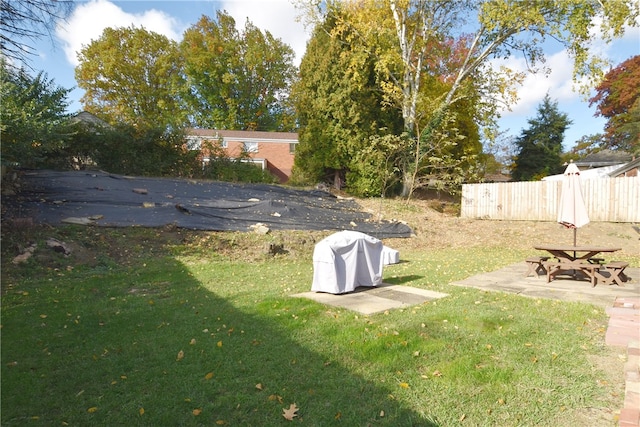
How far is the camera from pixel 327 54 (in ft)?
67.2

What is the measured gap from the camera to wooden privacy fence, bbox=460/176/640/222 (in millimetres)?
14422

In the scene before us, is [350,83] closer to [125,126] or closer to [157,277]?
[125,126]

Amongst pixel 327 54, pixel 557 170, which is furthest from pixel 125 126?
pixel 557 170

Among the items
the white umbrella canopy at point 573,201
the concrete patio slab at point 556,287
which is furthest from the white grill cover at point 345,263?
the white umbrella canopy at point 573,201

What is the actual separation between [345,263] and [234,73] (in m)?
36.0

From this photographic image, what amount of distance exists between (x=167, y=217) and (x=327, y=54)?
13705 mm

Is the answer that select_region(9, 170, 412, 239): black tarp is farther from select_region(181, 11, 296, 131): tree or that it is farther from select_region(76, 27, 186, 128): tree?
select_region(181, 11, 296, 131): tree

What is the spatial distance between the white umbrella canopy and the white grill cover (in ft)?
11.8

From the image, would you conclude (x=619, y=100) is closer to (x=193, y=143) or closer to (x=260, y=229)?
(x=193, y=143)

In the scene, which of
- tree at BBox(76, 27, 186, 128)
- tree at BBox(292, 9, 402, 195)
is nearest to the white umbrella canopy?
tree at BBox(292, 9, 402, 195)

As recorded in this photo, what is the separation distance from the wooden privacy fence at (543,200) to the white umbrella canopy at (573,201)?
329 inches

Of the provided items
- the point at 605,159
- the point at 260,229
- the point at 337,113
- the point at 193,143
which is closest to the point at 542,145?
the point at 605,159

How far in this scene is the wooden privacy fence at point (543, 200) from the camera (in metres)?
14.4

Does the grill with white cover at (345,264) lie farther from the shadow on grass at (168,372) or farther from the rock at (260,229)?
the rock at (260,229)
